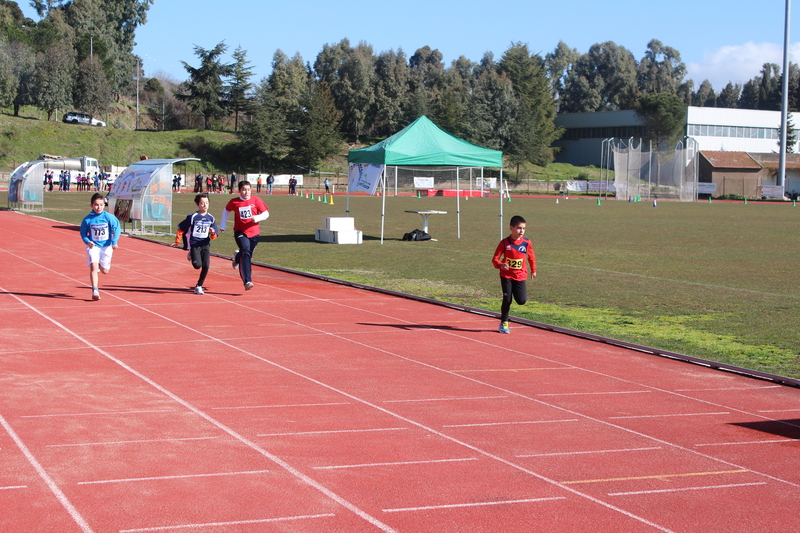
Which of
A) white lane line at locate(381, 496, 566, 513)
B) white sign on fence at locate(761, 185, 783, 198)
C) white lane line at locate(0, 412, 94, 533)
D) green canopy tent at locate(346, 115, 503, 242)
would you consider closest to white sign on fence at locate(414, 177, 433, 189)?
white sign on fence at locate(761, 185, 783, 198)

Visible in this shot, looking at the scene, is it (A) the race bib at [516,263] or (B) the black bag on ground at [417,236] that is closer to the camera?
(A) the race bib at [516,263]

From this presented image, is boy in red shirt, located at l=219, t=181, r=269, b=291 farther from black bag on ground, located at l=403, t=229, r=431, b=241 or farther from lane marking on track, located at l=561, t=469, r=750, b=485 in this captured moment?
black bag on ground, located at l=403, t=229, r=431, b=241

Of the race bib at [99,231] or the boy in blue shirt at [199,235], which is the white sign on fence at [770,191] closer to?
the boy in blue shirt at [199,235]

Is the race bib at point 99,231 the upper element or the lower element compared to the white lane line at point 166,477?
upper

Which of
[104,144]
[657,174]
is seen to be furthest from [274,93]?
[657,174]

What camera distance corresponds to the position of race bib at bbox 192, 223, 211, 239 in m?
14.1

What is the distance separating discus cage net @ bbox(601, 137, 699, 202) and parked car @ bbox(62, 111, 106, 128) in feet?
187

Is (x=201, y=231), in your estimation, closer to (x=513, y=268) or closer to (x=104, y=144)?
(x=513, y=268)

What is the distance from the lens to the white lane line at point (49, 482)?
466 centimetres

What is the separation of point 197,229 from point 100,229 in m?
1.74

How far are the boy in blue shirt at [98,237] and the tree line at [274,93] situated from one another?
7515 cm

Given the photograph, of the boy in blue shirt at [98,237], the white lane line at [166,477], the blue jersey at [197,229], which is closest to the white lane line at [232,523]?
the white lane line at [166,477]

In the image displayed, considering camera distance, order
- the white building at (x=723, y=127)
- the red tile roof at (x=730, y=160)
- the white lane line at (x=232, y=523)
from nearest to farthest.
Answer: the white lane line at (x=232, y=523) < the red tile roof at (x=730, y=160) < the white building at (x=723, y=127)

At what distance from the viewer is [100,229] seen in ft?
42.3
